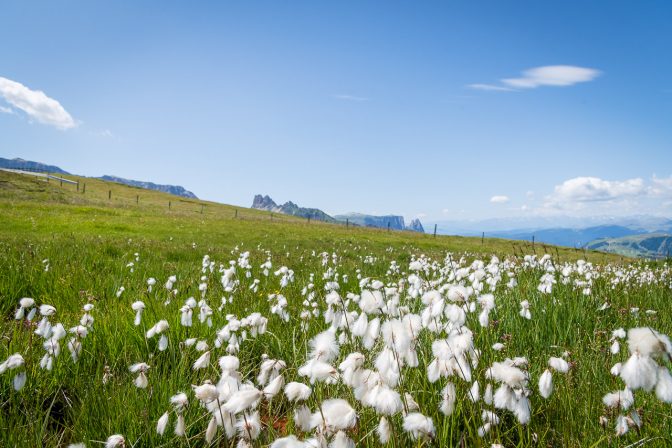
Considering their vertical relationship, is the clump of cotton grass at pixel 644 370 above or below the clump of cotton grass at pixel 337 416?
above

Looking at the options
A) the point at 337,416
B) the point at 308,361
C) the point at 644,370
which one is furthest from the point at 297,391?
the point at 644,370

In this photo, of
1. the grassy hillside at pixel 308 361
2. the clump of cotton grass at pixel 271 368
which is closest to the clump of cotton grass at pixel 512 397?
the grassy hillside at pixel 308 361

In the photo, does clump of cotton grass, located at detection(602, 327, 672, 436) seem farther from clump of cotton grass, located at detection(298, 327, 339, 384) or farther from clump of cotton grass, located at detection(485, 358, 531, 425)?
clump of cotton grass, located at detection(298, 327, 339, 384)

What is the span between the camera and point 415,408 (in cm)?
202

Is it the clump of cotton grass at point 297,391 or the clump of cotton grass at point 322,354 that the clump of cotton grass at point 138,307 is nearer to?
the clump of cotton grass at point 322,354

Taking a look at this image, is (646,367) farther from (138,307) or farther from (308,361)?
(138,307)

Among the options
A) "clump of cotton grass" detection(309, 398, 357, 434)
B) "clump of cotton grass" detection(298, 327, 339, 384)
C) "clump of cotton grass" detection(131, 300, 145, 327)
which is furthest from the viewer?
"clump of cotton grass" detection(131, 300, 145, 327)

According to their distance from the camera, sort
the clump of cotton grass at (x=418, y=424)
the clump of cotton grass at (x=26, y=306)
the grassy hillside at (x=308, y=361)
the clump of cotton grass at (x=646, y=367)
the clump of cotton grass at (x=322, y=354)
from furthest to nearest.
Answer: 1. the clump of cotton grass at (x=26, y=306)
2. the grassy hillside at (x=308, y=361)
3. the clump of cotton grass at (x=322, y=354)
4. the clump of cotton grass at (x=418, y=424)
5. the clump of cotton grass at (x=646, y=367)

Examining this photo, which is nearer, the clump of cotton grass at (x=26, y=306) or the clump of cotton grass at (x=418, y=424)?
the clump of cotton grass at (x=418, y=424)

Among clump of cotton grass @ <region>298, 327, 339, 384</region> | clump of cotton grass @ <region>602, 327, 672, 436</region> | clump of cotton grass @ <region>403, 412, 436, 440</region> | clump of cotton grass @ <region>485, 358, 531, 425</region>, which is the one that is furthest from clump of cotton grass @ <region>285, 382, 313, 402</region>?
clump of cotton grass @ <region>602, 327, 672, 436</region>

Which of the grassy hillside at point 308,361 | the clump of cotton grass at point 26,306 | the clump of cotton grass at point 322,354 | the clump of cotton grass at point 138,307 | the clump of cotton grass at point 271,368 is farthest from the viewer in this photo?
the clump of cotton grass at point 138,307

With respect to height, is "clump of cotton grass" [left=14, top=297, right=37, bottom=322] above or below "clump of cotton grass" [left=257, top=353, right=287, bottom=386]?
below

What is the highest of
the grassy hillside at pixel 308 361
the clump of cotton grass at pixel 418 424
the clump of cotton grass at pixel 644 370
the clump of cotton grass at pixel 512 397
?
the clump of cotton grass at pixel 644 370

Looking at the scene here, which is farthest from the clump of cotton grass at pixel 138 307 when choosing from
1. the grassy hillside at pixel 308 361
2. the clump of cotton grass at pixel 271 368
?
the clump of cotton grass at pixel 271 368
